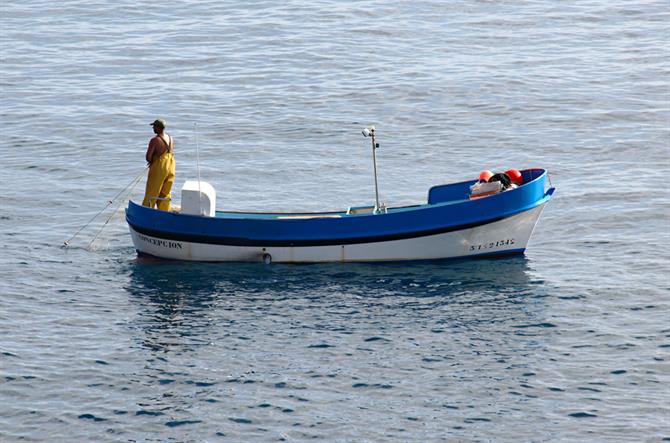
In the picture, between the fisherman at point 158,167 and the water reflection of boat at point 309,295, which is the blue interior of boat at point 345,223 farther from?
the water reflection of boat at point 309,295

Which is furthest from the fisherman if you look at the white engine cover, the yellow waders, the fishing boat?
the white engine cover

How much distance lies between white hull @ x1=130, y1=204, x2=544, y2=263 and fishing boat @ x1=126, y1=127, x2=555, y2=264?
0.07 feet

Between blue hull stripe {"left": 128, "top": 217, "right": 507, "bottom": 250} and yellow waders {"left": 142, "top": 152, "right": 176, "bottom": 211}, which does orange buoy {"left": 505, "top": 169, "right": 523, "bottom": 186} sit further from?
yellow waders {"left": 142, "top": 152, "right": 176, "bottom": 211}

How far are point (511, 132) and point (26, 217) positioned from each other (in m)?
15.7

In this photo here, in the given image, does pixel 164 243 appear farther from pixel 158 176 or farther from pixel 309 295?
pixel 309 295

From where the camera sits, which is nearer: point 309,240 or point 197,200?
point 309,240

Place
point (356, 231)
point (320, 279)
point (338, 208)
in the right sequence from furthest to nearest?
point (338, 208) → point (356, 231) → point (320, 279)

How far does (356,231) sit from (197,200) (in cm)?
360

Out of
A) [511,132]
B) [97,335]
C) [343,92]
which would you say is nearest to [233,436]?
[97,335]

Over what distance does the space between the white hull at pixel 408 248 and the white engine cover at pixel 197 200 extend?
0.74 metres

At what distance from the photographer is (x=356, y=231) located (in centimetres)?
2817

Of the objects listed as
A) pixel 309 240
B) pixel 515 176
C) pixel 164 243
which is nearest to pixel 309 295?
pixel 309 240

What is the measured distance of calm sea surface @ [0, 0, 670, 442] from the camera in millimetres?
21688

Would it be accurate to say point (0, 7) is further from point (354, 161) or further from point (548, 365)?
point (548, 365)
